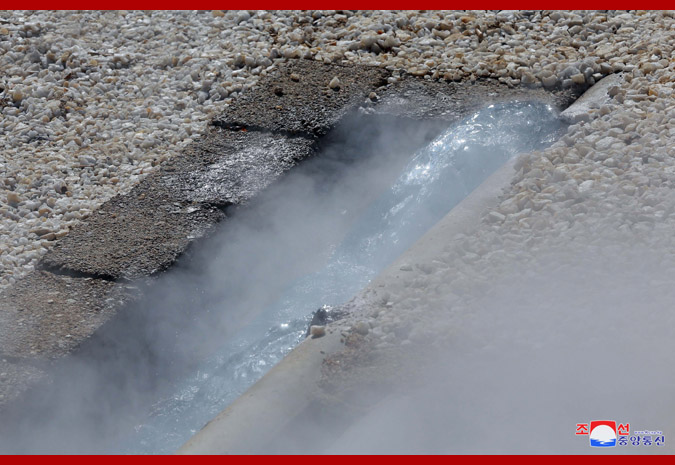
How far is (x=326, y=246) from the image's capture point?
514cm

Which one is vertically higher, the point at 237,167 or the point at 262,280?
the point at 237,167

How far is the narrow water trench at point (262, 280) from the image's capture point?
402 centimetres

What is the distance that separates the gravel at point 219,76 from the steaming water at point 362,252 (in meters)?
0.45

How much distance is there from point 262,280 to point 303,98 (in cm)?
138

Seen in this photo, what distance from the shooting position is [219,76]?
6043mm

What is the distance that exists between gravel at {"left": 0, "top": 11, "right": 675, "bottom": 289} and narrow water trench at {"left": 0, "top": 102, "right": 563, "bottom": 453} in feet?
1.74

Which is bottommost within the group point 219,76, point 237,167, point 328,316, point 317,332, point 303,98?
point 317,332

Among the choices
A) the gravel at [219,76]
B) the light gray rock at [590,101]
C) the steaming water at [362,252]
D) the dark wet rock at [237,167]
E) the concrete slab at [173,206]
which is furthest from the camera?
the light gray rock at [590,101]

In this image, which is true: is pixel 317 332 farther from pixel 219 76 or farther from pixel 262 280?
pixel 219 76

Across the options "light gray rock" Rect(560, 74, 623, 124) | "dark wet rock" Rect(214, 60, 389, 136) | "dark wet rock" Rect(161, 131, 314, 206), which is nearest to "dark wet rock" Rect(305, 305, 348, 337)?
"dark wet rock" Rect(161, 131, 314, 206)

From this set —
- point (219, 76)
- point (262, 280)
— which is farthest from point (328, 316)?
point (219, 76)

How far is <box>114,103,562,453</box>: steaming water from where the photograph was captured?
4.17 meters

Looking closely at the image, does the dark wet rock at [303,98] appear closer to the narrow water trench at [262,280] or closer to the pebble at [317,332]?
the narrow water trench at [262,280]

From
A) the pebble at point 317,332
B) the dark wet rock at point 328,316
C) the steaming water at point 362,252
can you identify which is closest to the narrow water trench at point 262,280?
the steaming water at point 362,252
